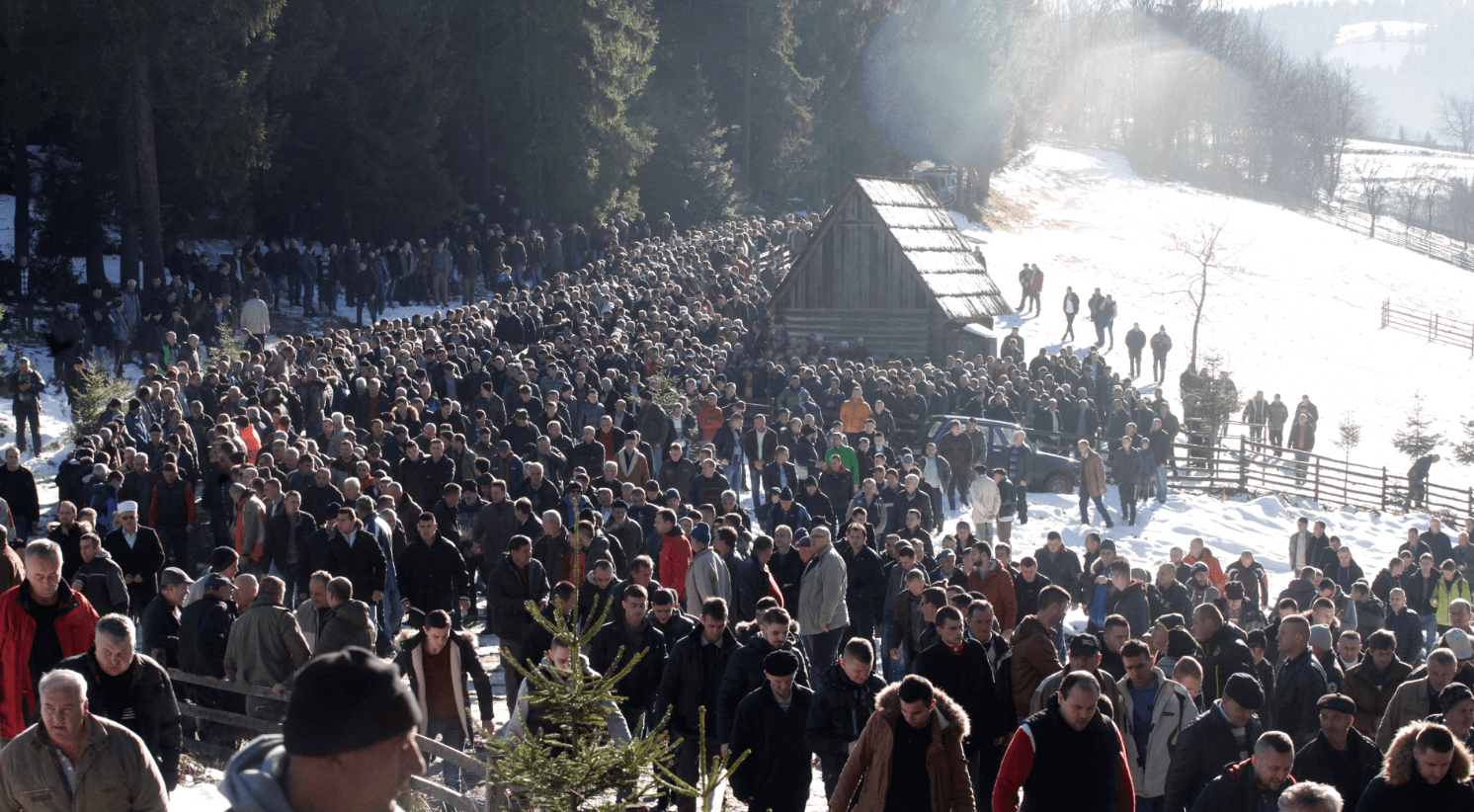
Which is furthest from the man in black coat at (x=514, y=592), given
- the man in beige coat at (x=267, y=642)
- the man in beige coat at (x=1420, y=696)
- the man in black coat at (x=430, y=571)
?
the man in beige coat at (x=1420, y=696)

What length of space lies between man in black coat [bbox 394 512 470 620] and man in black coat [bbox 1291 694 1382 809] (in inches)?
288

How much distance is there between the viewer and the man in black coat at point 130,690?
632 cm

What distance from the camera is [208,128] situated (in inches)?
1025

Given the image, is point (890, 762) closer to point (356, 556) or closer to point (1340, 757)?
point (1340, 757)

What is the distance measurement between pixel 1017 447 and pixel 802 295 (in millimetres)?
14867

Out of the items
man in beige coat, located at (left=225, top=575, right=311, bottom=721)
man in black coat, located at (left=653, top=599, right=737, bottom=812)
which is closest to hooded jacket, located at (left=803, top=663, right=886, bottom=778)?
man in black coat, located at (left=653, top=599, right=737, bottom=812)

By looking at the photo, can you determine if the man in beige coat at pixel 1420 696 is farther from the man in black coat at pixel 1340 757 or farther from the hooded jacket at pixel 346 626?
the hooded jacket at pixel 346 626

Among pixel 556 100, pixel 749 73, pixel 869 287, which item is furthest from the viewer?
pixel 749 73

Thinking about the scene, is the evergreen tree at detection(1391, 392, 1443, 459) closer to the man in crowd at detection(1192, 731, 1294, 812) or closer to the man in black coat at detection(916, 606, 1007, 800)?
the man in black coat at detection(916, 606, 1007, 800)

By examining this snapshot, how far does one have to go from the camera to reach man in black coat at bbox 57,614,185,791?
6320mm

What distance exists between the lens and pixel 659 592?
8773mm

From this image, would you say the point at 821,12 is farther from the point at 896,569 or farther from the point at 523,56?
the point at 896,569

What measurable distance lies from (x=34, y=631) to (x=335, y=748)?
588 cm

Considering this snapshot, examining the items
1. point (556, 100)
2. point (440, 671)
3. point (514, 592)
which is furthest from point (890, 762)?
point (556, 100)
